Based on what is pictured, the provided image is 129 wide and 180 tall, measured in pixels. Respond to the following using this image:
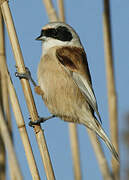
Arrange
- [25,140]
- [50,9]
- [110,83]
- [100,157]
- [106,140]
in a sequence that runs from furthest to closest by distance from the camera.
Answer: [50,9] < [110,83] < [106,140] < [100,157] < [25,140]

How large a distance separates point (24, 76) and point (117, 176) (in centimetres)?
98

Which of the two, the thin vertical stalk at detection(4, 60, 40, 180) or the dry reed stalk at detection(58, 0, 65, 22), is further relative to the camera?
the dry reed stalk at detection(58, 0, 65, 22)

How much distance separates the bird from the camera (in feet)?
9.06

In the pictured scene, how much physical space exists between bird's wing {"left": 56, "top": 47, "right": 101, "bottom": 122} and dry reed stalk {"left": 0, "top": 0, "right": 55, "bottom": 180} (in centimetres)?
51

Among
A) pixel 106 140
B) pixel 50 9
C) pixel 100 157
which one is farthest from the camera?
pixel 50 9

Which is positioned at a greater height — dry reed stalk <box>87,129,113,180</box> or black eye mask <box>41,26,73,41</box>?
black eye mask <box>41,26,73,41</box>

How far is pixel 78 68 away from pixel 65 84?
16cm

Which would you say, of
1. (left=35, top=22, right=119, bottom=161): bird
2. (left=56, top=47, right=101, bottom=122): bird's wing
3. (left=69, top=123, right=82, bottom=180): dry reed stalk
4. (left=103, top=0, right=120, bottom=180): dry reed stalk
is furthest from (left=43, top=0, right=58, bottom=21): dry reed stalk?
(left=69, top=123, right=82, bottom=180): dry reed stalk

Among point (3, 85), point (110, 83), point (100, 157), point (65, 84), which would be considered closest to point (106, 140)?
point (100, 157)

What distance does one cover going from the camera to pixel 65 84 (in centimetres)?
285

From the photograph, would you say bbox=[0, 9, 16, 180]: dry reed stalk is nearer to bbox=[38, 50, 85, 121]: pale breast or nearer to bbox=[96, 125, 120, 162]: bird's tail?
bbox=[38, 50, 85, 121]: pale breast

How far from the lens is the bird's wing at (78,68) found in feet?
8.99

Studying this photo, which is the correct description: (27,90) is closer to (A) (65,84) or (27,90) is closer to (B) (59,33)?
(A) (65,84)

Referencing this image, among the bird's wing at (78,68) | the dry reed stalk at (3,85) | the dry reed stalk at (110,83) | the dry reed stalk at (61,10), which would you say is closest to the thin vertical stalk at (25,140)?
the dry reed stalk at (3,85)
